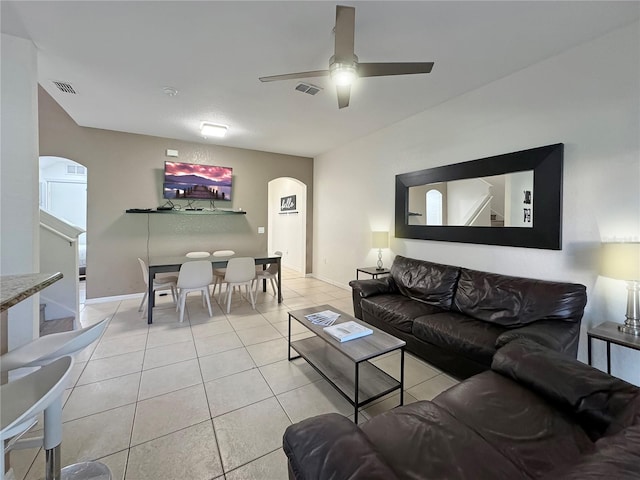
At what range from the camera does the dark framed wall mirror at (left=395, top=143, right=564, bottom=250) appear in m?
2.45

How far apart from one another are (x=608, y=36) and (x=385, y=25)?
5.81 feet

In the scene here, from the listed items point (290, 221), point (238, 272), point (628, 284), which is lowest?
point (238, 272)

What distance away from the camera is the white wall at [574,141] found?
206 cm

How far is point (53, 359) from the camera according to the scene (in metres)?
1.25

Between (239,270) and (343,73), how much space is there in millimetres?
2930

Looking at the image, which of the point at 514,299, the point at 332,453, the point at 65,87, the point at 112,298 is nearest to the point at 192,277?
the point at 112,298

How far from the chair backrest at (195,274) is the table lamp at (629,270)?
400cm

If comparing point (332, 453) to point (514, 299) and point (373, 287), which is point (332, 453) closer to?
point (514, 299)

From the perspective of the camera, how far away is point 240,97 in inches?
127

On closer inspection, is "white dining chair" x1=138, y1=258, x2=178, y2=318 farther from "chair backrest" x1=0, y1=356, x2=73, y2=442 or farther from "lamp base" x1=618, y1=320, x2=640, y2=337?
"lamp base" x1=618, y1=320, x2=640, y2=337

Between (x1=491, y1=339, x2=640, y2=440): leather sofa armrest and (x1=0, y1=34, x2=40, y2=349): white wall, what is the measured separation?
138 inches

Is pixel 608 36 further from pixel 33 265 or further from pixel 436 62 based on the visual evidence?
pixel 33 265

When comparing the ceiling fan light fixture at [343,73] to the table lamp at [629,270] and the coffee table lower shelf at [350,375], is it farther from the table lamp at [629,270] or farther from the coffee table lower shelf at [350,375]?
the table lamp at [629,270]

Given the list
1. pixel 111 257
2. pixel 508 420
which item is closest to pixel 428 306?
pixel 508 420
